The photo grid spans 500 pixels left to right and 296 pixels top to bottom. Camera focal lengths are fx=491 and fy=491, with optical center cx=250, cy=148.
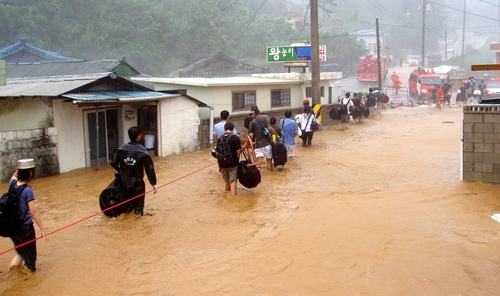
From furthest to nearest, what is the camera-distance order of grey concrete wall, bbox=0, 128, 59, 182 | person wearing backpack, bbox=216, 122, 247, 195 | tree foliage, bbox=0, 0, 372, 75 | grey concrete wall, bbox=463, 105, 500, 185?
tree foliage, bbox=0, 0, 372, 75
grey concrete wall, bbox=0, 128, 59, 182
grey concrete wall, bbox=463, 105, 500, 185
person wearing backpack, bbox=216, 122, 247, 195

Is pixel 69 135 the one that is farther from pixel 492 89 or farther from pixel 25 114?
pixel 492 89

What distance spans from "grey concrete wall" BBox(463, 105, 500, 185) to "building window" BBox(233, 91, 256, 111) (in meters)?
10.3

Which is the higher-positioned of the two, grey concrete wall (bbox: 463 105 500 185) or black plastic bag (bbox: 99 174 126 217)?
grey concrete wall (bbox: 463 105 500 185)

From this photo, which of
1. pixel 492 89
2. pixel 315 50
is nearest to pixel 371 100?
pixel 315 50

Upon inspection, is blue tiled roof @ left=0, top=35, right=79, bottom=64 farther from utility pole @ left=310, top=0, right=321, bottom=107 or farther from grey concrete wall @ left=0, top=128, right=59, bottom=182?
grey concrete wall @ left=0, top=128, right=59, bottom=182

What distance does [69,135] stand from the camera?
13.2 meters

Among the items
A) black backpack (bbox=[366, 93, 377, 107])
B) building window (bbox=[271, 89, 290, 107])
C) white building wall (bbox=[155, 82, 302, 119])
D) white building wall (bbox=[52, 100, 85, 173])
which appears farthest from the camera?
black backpack (bbox=[366, 93, 377, 107])

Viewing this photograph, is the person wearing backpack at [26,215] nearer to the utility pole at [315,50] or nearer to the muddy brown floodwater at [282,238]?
the muddy brown floodwater at [282,238]

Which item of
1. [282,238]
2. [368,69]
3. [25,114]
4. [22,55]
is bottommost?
[282,238]

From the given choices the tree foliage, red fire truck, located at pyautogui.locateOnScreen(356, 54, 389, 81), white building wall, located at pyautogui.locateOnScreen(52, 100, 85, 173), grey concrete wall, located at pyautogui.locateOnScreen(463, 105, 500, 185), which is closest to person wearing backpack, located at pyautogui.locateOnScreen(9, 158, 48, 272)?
white building wall, located at pyautogui.locateOnScreen(52, 100, 85, 173)

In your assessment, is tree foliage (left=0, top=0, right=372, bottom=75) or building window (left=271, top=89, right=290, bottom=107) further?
tree foliage (left=0, top=0, right=372, bottom=75)

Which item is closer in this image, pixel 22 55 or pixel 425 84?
pixel 22 55

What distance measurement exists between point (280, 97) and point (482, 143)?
12.2 m

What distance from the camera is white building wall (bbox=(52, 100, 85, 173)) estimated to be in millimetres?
12852
